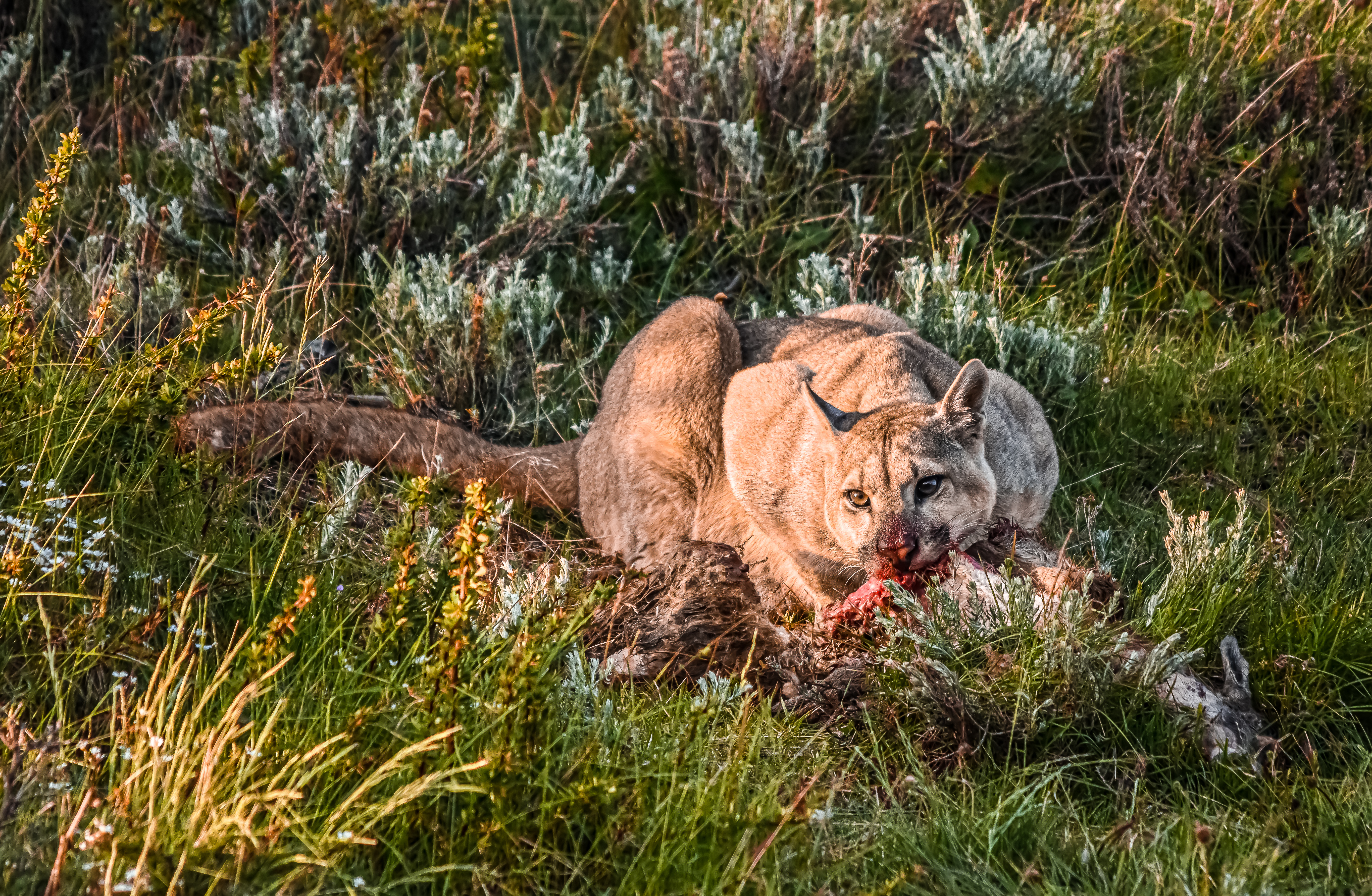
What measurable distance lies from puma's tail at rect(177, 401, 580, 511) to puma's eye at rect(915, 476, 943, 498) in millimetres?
1723

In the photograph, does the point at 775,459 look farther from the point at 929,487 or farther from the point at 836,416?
the point at 929,487

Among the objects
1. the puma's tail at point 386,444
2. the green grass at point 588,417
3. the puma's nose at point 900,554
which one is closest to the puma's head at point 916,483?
the puma's nose at point 900,554

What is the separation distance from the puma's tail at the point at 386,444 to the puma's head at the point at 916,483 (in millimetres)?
1482

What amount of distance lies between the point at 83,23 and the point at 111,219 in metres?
1.75

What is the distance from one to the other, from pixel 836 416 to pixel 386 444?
73.5 inches

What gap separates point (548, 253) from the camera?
6844 mm

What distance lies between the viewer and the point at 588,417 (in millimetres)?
6344

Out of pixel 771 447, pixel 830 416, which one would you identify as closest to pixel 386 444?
pixel 771 447

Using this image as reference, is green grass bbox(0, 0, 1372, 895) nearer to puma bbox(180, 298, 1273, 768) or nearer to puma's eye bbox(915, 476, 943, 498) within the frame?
puma bbox(180, 298, 1273, 768)

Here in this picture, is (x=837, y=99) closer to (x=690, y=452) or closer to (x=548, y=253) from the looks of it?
(x=548, y=253)

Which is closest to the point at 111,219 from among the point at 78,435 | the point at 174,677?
the point at 78,435

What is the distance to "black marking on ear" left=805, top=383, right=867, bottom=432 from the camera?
4.78 metres

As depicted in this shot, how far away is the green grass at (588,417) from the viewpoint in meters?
2.83

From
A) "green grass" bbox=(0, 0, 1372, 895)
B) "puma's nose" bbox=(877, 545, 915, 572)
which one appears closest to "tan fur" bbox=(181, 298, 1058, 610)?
"puma's nose" bbox=(877, 545, 915, 572)
